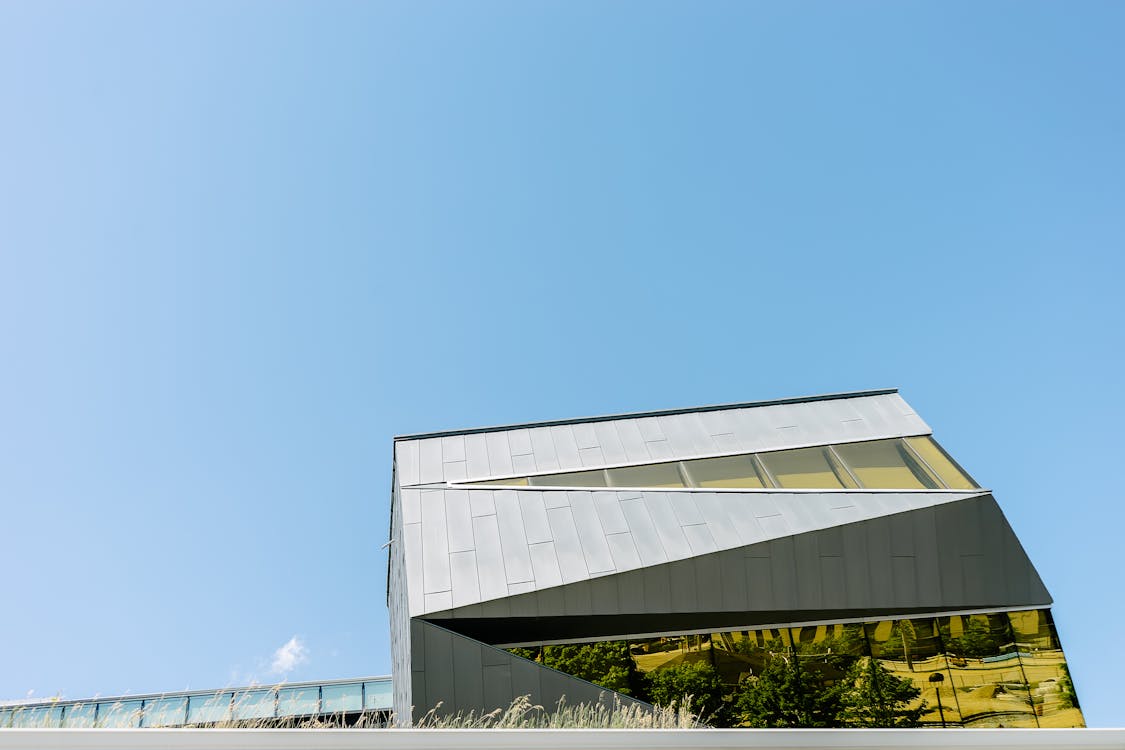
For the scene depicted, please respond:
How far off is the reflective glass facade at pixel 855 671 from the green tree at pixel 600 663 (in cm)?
1

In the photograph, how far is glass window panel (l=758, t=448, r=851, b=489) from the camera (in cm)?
1417

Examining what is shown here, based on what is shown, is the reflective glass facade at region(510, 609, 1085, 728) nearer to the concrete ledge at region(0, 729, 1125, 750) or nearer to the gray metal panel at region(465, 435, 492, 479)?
the gray metal panel at region(465, 435, 492, 479)

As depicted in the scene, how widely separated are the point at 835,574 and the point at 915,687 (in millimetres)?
1986

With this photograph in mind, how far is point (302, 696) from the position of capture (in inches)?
692

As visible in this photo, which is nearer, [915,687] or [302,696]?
[915,687]

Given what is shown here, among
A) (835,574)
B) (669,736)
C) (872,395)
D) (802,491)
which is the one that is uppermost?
(872,395)

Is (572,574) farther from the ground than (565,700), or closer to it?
farther from the ground

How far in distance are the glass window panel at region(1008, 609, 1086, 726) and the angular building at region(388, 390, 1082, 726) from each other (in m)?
0.03

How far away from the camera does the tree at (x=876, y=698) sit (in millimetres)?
11797

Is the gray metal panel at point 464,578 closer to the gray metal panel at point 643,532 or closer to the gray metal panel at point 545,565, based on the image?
the gray metal panel at point 545,565

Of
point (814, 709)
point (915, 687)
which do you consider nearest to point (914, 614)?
point (915, 687)

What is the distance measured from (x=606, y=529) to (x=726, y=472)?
2876 mm

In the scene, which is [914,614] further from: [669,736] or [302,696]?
[302,696]

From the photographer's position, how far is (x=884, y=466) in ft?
47.8
